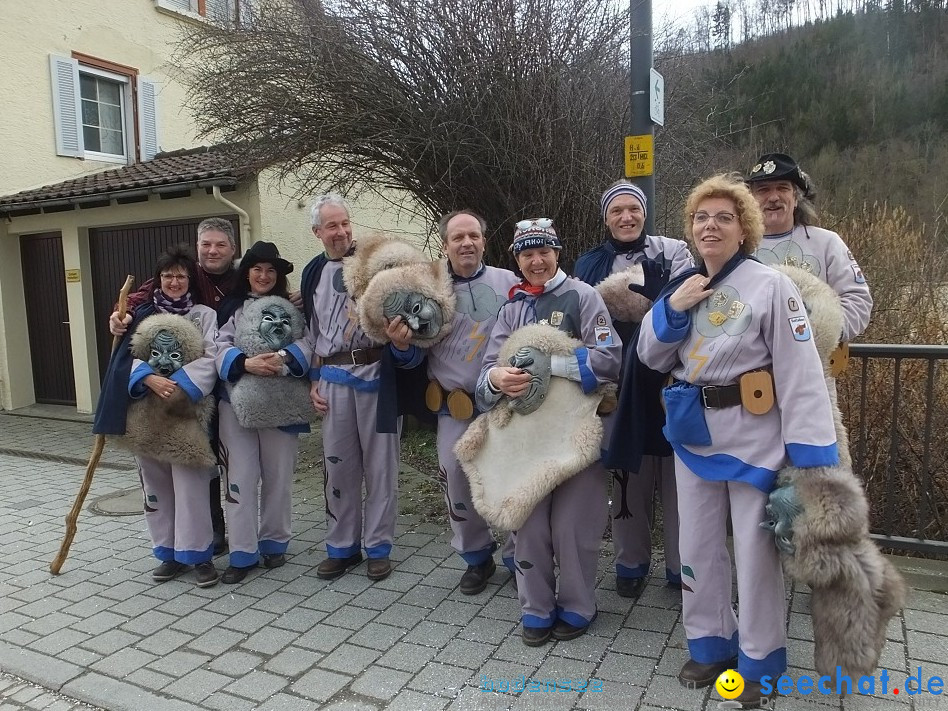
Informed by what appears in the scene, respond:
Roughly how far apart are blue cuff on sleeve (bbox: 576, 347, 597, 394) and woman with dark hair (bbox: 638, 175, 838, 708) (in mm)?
325

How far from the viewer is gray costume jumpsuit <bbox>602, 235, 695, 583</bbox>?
11.4ft

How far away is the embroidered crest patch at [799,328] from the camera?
2.43 m

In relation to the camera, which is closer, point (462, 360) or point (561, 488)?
point (561, 488)

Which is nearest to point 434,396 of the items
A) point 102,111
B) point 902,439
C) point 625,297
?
point 625,297

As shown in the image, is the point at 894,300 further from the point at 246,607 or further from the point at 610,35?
the point at 246,607

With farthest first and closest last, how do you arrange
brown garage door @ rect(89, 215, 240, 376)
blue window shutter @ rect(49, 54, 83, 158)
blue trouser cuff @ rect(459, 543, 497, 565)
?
blue window shutter @ rect(49, 54, 83, 158), brown garage door @ rect(89, 215, 240, 376), blue trouser cuff @ rect(459, 543, 497, 565)

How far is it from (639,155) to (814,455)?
8.19 feet

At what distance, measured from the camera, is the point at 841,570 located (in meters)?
2.32

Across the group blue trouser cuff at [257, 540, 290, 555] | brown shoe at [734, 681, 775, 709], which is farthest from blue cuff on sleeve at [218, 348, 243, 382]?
brown shoe at [734, 681, 775, 709]

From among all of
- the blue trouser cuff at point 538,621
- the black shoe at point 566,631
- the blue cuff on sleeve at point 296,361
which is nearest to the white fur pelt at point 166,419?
the blue cuff on sleeve at point 296,361

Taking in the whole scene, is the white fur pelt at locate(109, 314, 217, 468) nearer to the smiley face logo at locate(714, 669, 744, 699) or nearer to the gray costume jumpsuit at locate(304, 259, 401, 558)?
the gray costume jumpsuit at locate(304, 259, 401, 558)

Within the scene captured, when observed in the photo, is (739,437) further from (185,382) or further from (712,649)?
(185,382)

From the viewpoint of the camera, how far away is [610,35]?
18.7 ft

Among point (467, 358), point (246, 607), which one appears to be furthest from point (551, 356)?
point (246, 607)
